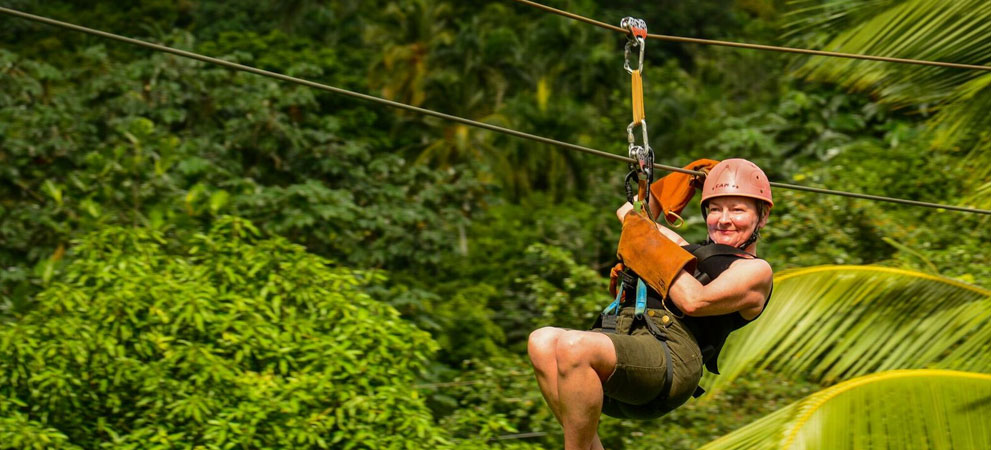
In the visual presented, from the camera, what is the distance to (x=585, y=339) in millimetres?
2764

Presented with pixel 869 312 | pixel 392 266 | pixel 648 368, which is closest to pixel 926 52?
pixel 869 312

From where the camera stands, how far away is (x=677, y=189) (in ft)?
11.3

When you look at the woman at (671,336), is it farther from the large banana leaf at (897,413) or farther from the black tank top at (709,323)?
the large banana leaf at (897,413)

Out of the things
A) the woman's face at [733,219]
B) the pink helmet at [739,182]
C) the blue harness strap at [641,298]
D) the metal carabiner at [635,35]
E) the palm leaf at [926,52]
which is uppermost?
the palm leaf at [926,52]

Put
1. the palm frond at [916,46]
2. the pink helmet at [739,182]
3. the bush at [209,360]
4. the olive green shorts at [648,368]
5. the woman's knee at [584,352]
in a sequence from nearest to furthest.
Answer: the woman's knee at [584,352] → the olive green shorts at [648,368] → the pink helmet at [739,182] → the palm frond at [916,46] → the bush at [209,360]

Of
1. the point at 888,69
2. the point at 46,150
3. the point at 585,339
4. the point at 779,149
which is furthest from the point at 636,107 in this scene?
the point at 779,149

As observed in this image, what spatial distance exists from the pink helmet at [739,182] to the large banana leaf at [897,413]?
4.32 feet

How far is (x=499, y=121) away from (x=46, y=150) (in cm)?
1248

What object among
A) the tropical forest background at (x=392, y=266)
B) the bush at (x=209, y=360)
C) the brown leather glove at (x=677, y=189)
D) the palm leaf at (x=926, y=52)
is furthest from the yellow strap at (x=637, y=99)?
the bush at (x=209, y=360)

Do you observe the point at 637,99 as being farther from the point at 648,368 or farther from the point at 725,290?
the point at 648,368

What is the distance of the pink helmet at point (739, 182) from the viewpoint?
3113mm

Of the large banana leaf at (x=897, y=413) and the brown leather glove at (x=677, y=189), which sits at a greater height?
the brown leather glove at (x=677, y=189)

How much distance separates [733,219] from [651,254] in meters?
0.35

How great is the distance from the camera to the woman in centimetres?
278
